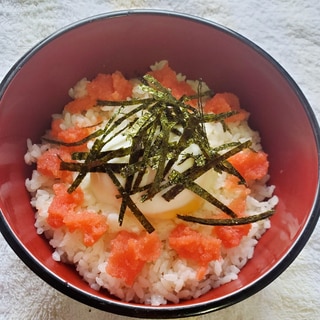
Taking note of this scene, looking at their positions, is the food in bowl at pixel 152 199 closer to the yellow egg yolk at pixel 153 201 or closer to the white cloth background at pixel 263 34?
the yellow egg yolk at pixel 153 201

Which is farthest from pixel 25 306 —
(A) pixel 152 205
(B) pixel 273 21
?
(B) pixel 273 21

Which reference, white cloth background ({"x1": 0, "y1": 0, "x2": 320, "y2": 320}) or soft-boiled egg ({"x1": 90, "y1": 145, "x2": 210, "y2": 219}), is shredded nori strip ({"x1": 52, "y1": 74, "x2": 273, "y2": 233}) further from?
white cloth background ({"x1": 0, "y1": 0, "x2": 320, "y2": 320})

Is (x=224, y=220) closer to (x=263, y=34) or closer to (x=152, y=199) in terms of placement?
(x=152, y=199)

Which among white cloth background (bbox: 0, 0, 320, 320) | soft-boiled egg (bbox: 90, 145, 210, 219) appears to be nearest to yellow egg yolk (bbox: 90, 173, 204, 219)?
soft-boiled egg (bbox: 90, 145, 210, 219)

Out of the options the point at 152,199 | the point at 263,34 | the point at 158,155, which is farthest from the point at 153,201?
the point at 263,34

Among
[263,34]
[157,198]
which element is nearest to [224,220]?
[157,198]

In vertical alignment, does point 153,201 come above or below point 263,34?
below

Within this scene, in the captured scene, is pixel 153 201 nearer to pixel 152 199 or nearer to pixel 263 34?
pixel 152 199

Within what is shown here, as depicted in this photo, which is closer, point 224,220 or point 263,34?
point 224,220
